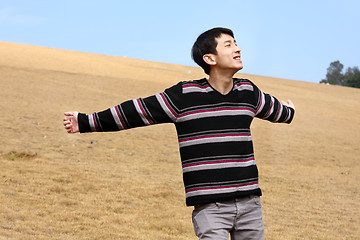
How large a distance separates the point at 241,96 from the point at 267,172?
37.8 feet

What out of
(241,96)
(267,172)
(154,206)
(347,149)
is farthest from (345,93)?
(241,96)

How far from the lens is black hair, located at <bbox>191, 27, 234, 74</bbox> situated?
3277 millimetres

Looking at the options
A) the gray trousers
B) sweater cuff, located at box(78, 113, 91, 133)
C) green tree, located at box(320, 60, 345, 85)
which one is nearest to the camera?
the gray trousers

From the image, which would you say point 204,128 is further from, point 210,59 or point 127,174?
point 127,174

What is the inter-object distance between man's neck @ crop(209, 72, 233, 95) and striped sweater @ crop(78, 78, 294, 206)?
4 cm

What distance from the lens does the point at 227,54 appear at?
128 inches

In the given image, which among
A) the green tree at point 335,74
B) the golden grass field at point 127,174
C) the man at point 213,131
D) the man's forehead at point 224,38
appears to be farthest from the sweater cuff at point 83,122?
the green tree at point 335,74

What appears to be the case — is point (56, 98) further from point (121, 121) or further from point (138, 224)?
point (121, 121)

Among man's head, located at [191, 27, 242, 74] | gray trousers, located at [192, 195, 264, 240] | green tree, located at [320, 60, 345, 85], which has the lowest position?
gray trousers, located at [192, 195, 264, 240]

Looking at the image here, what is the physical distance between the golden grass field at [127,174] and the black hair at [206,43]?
423 centimetres

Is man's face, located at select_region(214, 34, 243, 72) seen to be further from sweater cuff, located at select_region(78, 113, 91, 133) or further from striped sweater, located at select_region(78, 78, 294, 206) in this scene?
sweater cuff, located at select_region(78, 113, 91, 133)

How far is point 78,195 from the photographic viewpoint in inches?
373

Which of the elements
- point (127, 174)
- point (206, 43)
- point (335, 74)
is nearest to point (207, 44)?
point (206, 43)

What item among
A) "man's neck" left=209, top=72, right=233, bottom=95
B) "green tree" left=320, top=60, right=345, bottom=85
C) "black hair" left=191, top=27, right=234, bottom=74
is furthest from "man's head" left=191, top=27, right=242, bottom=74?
"green tree" left=320, top=60, right=345, bottom=85
